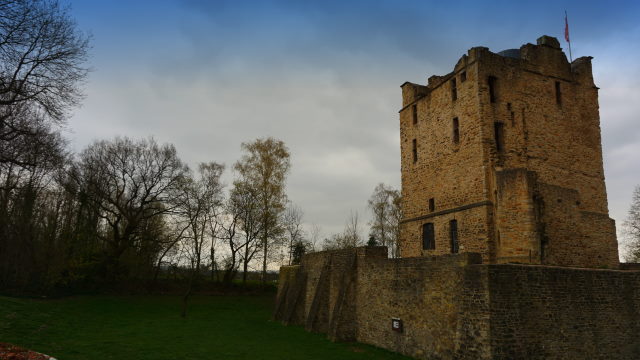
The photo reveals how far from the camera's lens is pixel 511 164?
1877cm

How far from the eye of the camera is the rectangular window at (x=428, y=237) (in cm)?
2080

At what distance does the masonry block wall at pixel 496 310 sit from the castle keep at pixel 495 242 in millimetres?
39

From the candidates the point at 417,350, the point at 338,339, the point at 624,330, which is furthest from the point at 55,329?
the point at 624,330

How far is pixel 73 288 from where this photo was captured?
3116 centimetres

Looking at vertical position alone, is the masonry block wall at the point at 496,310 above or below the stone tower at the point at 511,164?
below

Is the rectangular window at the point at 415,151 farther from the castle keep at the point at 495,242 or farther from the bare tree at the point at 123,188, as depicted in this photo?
the bare tree at the point at 123,188

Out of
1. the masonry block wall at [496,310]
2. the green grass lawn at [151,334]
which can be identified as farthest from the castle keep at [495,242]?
the green grass lawn at [151,334]

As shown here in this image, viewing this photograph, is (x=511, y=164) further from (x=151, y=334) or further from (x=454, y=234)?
(x=151, y=334)

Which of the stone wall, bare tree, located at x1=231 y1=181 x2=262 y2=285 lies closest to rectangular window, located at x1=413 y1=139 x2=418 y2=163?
the stone wall

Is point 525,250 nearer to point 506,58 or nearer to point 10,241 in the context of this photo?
point 506,58

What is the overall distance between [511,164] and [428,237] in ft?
17.6

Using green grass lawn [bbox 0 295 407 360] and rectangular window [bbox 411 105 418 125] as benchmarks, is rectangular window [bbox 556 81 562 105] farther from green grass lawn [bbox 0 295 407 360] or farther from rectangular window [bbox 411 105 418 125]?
green grass lawn [bbox 0 295 407 360]

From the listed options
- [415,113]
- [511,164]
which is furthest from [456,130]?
[415,113]

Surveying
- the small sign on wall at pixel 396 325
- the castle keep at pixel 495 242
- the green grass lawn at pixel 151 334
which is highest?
the castle keep at pixel 495 242
